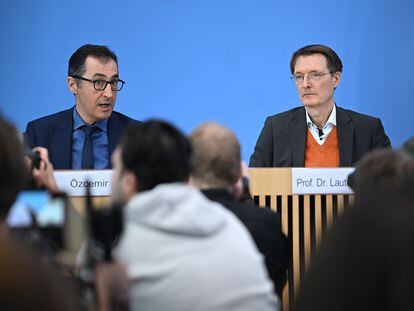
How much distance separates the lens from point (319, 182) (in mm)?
3824

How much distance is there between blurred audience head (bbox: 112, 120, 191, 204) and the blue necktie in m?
2.24

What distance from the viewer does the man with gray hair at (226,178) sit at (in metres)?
2.83

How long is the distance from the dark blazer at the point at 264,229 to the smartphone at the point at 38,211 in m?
0.72

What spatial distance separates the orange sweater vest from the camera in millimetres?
4727

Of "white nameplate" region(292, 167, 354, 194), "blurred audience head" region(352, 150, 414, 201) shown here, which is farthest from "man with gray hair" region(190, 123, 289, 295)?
"white nameplate" region(292, 167, 354, 194)

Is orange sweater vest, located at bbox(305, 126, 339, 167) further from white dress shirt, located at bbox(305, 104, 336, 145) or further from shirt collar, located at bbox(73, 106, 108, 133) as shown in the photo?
shirt collar, located at bbox(73, 106, 108, 133)

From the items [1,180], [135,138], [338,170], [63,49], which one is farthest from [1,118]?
[63,49]

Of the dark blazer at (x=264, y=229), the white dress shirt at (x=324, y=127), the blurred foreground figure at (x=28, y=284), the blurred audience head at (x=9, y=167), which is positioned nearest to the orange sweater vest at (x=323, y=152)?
the white dress shirt at (x=324, y=127)

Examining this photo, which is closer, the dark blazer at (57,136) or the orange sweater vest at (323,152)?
the dark blazer at (57,136)

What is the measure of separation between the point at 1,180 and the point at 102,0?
413 centimetres

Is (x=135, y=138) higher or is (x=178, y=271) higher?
(x=135, y=138)

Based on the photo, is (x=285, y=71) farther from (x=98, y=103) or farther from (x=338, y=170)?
(x=338, y=170)

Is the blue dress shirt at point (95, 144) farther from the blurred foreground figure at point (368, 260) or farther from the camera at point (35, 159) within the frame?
the blurred foreground figure at point (368, 260)

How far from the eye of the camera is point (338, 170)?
3.84 m
